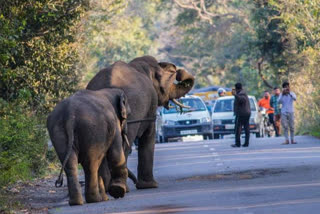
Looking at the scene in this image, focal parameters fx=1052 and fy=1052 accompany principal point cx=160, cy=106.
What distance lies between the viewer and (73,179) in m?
13.6

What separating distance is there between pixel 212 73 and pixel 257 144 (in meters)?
48.6

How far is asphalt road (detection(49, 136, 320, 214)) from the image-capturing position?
41.9ft

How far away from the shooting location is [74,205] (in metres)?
13.9

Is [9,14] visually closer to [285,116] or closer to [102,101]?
[102,101]

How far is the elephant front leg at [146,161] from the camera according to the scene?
56.8ft

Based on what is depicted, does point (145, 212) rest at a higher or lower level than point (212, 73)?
lower

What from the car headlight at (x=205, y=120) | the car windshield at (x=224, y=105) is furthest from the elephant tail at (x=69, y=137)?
the car windshield at (x=224, y=105)

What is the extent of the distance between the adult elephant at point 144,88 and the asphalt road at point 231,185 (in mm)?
611

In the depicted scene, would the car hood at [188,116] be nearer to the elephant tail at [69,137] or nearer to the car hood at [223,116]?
the car hood at [223,116]

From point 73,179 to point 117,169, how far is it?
114 centimetres

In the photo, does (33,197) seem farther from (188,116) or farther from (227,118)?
(227,118)

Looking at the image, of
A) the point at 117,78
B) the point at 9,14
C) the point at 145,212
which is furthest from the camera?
the point at 9,14

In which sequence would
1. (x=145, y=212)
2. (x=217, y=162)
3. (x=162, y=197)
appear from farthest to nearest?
1. (x=217, y=162)
2. (x=162, y=197)
3. (x=145, y=212)

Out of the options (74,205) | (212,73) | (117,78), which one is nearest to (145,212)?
(74,205)
